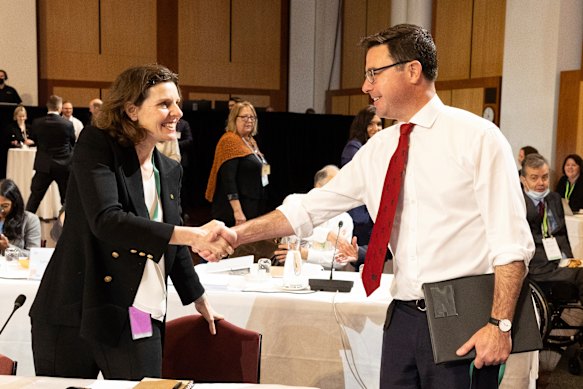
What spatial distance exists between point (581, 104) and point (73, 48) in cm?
770

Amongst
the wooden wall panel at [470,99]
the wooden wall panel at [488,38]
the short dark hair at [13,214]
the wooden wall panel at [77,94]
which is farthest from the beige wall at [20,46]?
the short dark hair at [13,214]

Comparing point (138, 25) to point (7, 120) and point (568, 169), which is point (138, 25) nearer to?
point (7, 120)

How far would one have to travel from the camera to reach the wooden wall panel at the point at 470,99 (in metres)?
9.62

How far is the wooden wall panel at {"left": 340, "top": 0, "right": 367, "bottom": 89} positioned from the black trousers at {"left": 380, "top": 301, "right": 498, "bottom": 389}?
10703 mm

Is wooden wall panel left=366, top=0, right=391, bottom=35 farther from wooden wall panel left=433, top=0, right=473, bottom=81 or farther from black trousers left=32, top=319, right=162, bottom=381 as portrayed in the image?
black trousers left=32, top=319, right=162, bottom=381

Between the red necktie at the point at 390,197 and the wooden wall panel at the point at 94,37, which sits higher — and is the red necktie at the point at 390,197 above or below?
below

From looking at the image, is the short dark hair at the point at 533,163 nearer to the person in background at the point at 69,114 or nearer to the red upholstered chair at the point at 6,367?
the red upholstered chair at the point at 6,367

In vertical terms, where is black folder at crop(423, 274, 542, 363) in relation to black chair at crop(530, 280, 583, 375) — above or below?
above

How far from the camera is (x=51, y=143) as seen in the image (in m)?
7.98

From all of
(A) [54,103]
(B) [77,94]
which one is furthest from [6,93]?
(A) [54,103]

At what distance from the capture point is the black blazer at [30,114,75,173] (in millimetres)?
7965

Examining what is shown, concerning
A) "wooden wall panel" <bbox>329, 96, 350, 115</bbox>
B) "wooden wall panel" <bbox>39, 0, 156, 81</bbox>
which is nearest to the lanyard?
"wooden wall panel" <bbox>329, 96, 350, 115</bbox>

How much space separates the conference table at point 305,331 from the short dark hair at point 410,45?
137 cm

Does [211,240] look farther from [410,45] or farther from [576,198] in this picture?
[576,198]
